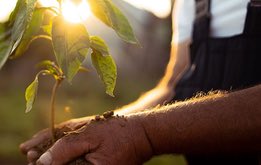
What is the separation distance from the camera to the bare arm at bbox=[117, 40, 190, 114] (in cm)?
244

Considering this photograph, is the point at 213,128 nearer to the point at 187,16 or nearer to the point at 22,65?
the point at 187,16

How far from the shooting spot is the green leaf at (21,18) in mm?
1452

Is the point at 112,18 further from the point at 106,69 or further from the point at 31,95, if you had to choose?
the point at 31,95

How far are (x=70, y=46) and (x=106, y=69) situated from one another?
139mm

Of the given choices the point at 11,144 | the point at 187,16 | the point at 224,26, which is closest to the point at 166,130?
the point at 224,26

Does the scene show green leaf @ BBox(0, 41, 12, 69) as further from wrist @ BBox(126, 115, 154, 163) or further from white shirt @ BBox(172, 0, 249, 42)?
white shirt @ BBox(172, 0, 249, 42)

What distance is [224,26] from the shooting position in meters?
2.11

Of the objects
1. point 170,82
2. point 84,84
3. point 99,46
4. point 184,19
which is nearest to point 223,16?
point 184,19

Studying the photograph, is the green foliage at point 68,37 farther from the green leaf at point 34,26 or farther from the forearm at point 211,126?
the forearm at point 211,126

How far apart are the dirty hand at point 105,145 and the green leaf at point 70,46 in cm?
20

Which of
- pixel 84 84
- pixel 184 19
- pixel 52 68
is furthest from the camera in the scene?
pixel 84 84

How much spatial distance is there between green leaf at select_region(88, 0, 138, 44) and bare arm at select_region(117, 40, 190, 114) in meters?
0.85

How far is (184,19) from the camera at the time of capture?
8.30ft

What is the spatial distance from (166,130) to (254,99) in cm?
25
